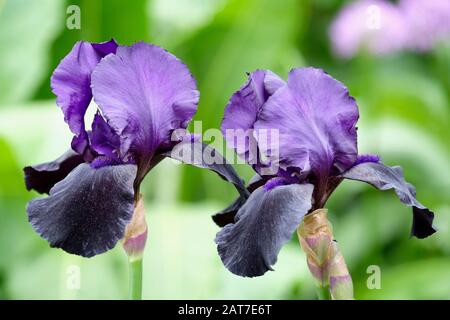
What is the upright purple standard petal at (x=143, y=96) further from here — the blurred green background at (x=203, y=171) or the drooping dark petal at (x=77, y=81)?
the blurred green background at (x=203, y=171)

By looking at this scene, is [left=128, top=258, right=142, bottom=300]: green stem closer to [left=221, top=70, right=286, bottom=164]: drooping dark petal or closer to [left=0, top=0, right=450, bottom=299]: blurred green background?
[left=221, top=70, right=286, bottom=164]: drooping dark petal

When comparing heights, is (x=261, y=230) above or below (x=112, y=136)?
below

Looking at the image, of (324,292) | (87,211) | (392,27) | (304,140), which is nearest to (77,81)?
(87,211)

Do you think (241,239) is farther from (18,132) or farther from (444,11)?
(444,11)

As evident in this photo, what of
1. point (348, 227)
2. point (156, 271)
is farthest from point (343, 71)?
point (156, 271)

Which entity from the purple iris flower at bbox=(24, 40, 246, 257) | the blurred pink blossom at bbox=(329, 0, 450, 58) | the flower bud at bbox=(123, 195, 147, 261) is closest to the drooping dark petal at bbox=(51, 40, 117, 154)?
the purple iris flower at bbox=(24, 40, 246, 257)

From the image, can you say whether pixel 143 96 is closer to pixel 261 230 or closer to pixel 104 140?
pixel 104 140
